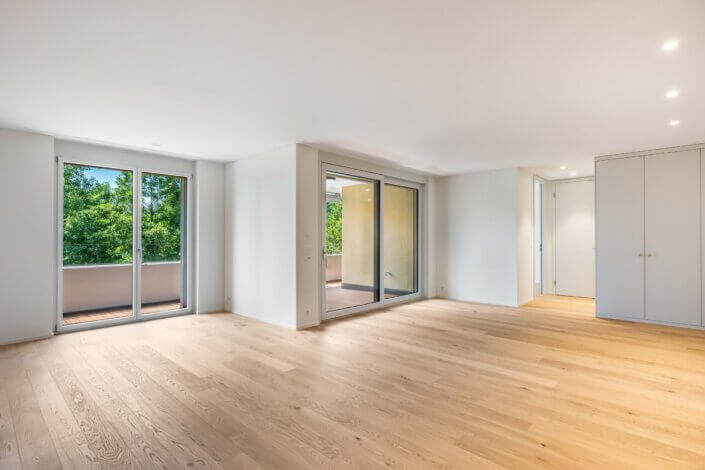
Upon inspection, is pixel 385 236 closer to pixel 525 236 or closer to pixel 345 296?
pixel 345 296

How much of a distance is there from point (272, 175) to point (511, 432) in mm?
4432

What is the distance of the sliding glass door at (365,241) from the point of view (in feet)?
20.7

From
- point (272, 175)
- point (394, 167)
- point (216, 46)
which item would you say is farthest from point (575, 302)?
point (216, 46)

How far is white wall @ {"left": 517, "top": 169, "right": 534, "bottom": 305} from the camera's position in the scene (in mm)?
6758

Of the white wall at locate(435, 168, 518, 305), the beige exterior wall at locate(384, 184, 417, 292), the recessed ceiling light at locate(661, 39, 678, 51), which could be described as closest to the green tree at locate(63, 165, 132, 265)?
the beige exterior wall at locate(384, 184, 417, 292)

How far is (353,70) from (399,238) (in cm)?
485

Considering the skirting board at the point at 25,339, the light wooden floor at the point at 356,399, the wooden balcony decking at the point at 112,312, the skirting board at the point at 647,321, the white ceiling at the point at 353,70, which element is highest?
the white ceiling at the point at 353,70

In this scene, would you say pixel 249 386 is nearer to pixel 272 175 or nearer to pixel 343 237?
pixel 272 175

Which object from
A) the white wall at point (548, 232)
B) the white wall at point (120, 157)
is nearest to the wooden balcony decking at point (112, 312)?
the white wall at point (120, 157)

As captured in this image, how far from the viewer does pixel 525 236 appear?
698 cm

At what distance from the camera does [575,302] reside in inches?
283

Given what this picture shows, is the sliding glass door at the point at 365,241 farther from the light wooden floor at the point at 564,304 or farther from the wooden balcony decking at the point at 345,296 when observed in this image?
the light wooden floor at the point at 564,304

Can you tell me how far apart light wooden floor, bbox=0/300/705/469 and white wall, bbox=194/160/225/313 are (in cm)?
136

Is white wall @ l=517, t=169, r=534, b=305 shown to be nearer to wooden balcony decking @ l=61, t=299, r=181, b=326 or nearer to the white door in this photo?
the white door
